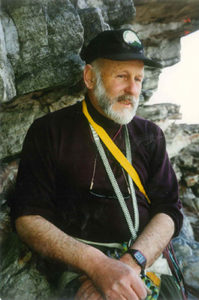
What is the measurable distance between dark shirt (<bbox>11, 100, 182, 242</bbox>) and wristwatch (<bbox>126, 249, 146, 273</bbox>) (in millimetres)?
375

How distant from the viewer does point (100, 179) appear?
3.01m

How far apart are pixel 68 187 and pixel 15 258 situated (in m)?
1.14

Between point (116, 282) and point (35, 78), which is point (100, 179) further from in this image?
point (35, 78)

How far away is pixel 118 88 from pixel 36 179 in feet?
5.02

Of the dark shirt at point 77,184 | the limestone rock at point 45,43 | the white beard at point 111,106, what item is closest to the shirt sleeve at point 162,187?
the dark shirt at point 77,184

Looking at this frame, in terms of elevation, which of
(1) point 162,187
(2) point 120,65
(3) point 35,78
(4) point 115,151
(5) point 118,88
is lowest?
(1) point 162,187

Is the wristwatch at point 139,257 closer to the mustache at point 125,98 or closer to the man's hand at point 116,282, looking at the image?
the man's hand at point 116,282

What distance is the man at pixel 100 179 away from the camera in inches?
105

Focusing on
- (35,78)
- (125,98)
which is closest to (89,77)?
(125,98)

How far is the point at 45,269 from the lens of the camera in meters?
3.04

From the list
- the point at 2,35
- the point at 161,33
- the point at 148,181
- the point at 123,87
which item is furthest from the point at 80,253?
the point at 161,33

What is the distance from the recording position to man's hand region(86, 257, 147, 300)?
220 centimetres

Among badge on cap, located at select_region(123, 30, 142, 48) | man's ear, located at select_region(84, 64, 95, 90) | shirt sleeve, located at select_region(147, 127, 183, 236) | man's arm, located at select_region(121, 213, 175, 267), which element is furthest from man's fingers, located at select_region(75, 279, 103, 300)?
badge on cap, located at select_region(123, 30, 142, 48)

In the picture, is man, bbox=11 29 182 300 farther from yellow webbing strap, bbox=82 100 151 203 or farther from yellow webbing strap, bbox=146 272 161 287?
yellow webbing strap, bbox=146 272 161 287
